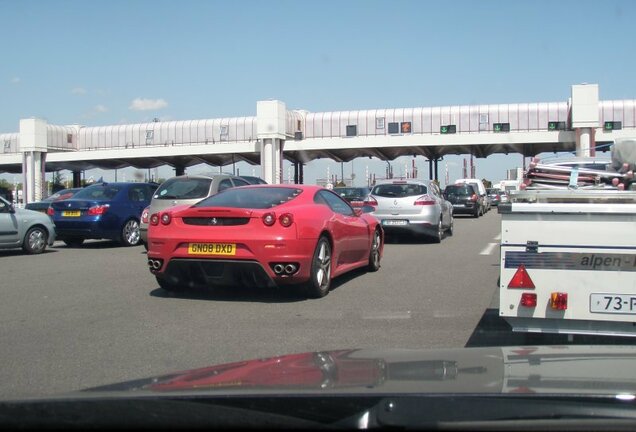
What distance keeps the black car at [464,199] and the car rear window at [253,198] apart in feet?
74.3

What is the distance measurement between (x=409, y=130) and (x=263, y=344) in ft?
132

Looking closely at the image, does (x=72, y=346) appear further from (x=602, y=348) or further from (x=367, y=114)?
(x=367, y=114)

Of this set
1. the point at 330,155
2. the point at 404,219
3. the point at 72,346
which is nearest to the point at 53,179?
the point at 330,155

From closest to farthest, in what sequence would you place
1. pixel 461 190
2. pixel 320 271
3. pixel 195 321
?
1. pixel 195 321
2. pixel 320 271
3. pixel 461 190

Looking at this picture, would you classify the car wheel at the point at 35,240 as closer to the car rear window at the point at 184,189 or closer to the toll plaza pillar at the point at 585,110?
→ the car rear window at the point at 184,189

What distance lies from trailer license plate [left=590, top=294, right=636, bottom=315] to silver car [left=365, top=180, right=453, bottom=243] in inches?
406

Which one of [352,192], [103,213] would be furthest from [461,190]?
[103,213]

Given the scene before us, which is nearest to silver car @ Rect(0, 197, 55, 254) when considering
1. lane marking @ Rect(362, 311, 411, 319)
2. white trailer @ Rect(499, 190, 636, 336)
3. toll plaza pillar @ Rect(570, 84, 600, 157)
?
lane marking @ Rect(362, 311, 411, 319)

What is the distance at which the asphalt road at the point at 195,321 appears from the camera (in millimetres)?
5477

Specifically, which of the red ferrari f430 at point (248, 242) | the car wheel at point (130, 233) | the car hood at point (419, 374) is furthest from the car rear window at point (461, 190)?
the car hood at point (419, 374)

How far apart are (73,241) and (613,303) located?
44.7 ft

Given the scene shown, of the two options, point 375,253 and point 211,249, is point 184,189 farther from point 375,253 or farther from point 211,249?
point 211,249

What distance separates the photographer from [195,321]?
707 cm

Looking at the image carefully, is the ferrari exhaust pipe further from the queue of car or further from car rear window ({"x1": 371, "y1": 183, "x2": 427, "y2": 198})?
car rear window ({"x1": 371, "y1": 183, "x2": 427, "y2": 198})
